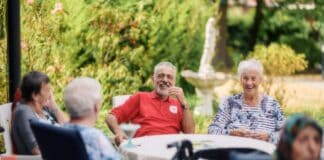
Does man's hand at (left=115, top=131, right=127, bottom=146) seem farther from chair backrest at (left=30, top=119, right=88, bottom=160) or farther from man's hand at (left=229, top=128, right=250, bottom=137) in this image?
chair backrest at (left=30, top=119, right=88, bottom=160)

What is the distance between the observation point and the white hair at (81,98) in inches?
166

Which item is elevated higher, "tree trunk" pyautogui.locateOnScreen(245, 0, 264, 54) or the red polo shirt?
"tree trunk" pyautogui.locateOnScreen(245, 0, 264, 54)

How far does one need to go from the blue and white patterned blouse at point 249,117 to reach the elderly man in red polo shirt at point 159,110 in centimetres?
21

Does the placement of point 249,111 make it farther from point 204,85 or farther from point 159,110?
point 204,85

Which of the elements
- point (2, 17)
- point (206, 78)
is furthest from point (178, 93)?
point (206, 78)

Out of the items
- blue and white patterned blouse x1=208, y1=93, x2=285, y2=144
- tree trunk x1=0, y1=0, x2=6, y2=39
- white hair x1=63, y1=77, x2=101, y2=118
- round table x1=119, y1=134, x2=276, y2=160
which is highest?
tree trunk x1=0, y1=0, x2=6, y2=39

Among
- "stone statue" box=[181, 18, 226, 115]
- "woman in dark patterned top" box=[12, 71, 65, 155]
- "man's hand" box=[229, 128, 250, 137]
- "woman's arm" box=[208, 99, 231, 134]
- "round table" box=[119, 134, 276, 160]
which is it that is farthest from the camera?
"stone statue" box=[181, 18, 226, 115]

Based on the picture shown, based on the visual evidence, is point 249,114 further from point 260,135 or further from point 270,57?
point 270,57

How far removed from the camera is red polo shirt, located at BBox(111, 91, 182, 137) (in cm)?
620

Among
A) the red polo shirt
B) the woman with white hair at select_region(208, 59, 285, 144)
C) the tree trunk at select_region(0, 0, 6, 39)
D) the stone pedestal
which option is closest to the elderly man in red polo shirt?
the red polo shirt

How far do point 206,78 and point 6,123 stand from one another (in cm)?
600

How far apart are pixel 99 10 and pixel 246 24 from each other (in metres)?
13.8

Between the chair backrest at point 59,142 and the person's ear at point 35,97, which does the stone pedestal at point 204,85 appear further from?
the chair backrest at point 59,142

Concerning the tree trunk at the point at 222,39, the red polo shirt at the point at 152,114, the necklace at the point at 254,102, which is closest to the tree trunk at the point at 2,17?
the red polo shirt at the point at 152,114
